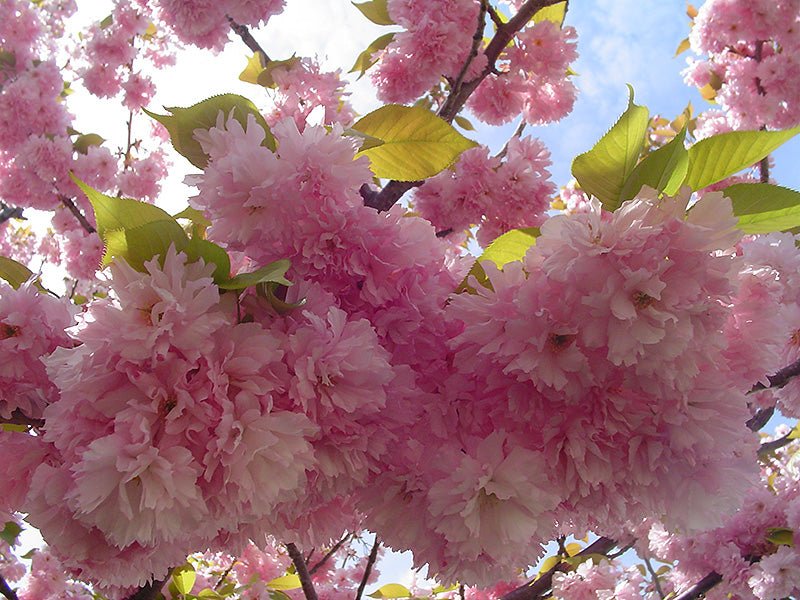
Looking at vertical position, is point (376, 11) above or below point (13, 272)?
above

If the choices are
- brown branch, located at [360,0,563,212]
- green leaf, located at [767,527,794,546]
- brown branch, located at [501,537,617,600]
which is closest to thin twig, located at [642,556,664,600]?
brown branch, located at [501,537,617,600]

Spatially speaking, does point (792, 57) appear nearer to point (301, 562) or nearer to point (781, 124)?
point (781, 124)

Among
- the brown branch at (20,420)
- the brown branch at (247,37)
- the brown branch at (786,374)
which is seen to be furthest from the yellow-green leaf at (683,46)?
the brown branch at (20,420)

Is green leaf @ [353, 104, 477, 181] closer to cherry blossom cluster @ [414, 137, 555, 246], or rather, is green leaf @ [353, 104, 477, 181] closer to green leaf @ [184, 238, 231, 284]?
green leaf @ [184, 238, 231, 284]

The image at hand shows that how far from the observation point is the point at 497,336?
717mm

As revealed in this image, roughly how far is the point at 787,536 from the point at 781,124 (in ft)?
7.98

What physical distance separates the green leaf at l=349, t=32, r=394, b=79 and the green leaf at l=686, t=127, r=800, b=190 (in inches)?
71.6

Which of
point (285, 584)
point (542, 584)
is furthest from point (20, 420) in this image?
point (542, 584)

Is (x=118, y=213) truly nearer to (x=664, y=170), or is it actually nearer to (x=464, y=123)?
(x=664, y=170)

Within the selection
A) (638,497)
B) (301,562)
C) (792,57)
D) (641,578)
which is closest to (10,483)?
(638,497)

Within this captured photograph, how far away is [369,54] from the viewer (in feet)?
8.38

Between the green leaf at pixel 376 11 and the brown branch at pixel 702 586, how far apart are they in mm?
2414

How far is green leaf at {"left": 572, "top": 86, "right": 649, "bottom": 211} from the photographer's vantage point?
2.78ft

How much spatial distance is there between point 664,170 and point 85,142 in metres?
4.25
